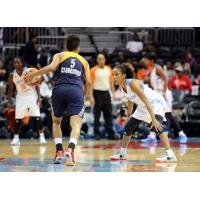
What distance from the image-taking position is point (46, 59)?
67.5 ft

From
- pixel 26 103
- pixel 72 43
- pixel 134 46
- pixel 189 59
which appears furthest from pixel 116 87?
pixel 72 43

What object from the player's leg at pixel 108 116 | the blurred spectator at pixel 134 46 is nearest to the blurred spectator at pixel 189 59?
the blurred spectator at pixel 134 46

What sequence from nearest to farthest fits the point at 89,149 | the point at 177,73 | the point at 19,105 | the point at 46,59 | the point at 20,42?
the point at 89,149
the point at 19,105
the point at 177,73
the point at 46,59
the point at 20,42

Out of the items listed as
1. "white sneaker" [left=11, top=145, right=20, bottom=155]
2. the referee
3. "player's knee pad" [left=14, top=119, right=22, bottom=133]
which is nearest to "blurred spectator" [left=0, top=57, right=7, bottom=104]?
the referee

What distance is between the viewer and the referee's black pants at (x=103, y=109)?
17.3 m

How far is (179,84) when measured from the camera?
61.5 ft

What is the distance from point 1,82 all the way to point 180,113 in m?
4.78

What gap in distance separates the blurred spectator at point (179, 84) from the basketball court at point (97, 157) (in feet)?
7.41

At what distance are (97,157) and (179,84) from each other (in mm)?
7067

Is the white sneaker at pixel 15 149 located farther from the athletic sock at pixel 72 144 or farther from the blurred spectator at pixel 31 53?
the blurred spectator at pixel 31 53

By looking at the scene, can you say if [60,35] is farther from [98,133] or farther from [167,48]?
[98,133]
